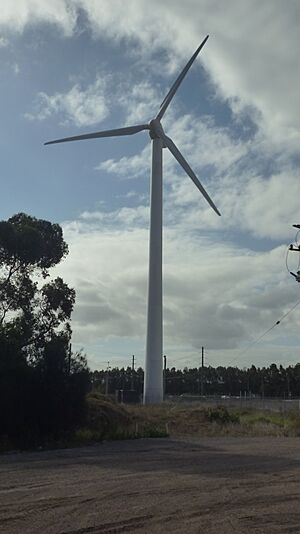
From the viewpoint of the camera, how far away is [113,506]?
11523 millimetres

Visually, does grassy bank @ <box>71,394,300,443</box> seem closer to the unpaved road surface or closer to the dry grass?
the dry grass

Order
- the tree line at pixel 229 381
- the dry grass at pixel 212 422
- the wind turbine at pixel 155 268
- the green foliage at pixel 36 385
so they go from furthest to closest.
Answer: the tree line at pixel 229 381, the wind turbine at pixel 155 268, the dry grass at pixel 212 422, the green foliage at pixel 36 385

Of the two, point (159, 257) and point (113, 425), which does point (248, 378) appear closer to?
point (159, 257)

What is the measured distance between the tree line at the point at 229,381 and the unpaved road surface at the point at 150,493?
113847 millimetres

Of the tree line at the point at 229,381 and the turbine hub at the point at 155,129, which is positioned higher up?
the turbine hub at the point at 155,129

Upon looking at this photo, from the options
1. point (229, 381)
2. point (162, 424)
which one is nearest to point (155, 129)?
point (162, 424)

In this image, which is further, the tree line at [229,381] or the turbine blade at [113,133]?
the tree line at [229,381]

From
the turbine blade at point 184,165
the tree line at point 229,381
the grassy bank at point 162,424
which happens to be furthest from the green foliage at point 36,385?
the tree line at point 229,381

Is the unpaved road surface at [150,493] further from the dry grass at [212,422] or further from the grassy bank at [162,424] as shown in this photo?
the dry grass at [212,422]

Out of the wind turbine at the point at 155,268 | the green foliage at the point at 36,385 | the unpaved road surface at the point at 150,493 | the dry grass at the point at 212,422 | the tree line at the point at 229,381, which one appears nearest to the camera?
the unpaved road surface at the point at 150,493

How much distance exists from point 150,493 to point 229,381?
501ft

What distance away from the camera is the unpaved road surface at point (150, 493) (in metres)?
9.97

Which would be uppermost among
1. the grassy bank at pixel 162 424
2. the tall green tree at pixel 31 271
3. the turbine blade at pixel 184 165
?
the turbine blade at pixel 184 165

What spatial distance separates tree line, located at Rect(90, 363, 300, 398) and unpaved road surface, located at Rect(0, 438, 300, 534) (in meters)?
114
